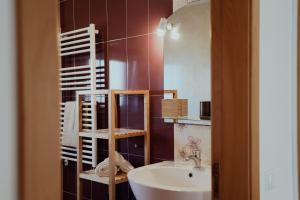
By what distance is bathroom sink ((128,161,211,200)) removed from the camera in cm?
157

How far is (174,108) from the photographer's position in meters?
2.03

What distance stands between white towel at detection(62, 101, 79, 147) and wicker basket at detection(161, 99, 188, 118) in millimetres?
987

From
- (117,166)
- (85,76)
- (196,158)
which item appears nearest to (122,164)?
(117,166)

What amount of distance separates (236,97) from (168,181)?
3.50 feet

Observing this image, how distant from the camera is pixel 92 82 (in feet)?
8.73

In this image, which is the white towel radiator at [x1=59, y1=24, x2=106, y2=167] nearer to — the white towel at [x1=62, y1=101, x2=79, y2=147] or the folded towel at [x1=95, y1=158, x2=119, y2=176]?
the white towel at [x1=62, y1=101, x2=79, y2=147]

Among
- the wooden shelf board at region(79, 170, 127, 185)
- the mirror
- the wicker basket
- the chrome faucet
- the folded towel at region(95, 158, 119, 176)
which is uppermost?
the mirror

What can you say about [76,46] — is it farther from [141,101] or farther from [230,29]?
[230,29]
